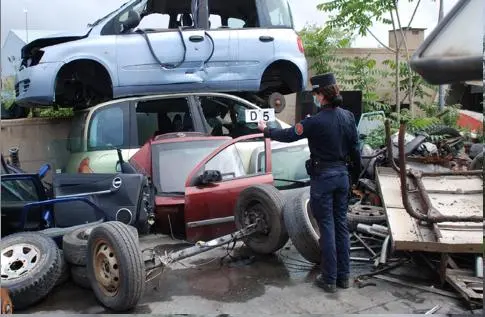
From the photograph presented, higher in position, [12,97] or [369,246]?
[12,97]

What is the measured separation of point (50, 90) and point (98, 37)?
0.92m

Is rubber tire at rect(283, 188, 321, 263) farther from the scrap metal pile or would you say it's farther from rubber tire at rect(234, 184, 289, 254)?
the scrap metal pile

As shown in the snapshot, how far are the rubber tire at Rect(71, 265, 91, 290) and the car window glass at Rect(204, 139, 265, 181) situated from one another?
1685 mm

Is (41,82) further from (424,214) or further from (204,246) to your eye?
(424,214)

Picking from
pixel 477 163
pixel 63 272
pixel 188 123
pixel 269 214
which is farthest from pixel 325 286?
pixel 477 163

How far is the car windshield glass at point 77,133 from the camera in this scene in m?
6.41

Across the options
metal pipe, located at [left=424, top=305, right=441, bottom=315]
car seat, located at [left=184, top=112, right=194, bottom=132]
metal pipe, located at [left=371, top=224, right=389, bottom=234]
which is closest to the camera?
metal pipe, located at [left=424, top=305, right=441, bottom=315]

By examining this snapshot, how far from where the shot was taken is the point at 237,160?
222 inches

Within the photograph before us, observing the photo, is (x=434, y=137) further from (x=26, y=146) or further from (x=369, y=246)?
(x=26, y=146)

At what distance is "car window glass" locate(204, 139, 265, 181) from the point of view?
5.47 m

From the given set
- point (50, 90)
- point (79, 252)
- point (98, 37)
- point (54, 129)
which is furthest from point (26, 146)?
point (79, 252)

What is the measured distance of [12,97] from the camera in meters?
8.34

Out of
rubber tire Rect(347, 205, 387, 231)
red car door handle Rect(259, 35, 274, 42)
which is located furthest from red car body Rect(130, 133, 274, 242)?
red car door handle Rect(259, 35, 274, 42)

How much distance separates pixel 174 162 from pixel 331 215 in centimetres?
208
